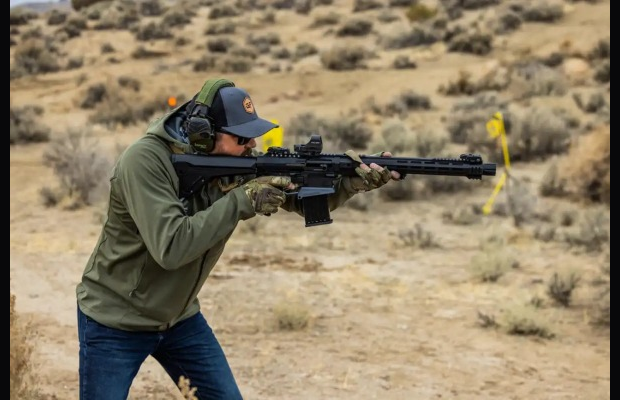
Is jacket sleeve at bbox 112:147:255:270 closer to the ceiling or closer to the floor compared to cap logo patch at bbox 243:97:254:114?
closer to the floor

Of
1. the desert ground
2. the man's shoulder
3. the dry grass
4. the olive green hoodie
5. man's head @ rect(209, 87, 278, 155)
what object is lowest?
the desert ground

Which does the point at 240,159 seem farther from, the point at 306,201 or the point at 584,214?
the point at 584,214

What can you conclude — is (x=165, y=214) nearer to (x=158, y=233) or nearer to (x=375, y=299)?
(x=158, y=233)

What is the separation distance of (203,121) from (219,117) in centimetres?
9

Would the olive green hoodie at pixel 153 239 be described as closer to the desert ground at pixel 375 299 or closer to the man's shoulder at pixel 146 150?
the man's shoulder at pixel 146 150

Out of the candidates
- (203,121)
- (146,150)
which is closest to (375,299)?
(203,121)

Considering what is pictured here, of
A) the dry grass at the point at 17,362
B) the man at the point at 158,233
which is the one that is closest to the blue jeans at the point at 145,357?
the man at the point at 158,233

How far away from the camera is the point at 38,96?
84.7ft

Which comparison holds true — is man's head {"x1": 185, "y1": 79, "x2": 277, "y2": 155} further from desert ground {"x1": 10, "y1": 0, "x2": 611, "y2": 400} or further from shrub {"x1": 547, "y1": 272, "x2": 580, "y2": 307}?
shrub {"x1": 547, "y1": 272, "x2": 580, "y2": 307}

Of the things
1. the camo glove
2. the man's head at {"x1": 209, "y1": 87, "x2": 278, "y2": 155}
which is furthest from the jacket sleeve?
the camo glove

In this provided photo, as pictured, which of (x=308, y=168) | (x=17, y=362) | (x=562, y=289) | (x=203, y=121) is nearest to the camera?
(x=203, y=121)

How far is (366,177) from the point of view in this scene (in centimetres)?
394

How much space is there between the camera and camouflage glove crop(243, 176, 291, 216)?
345 centimetres
